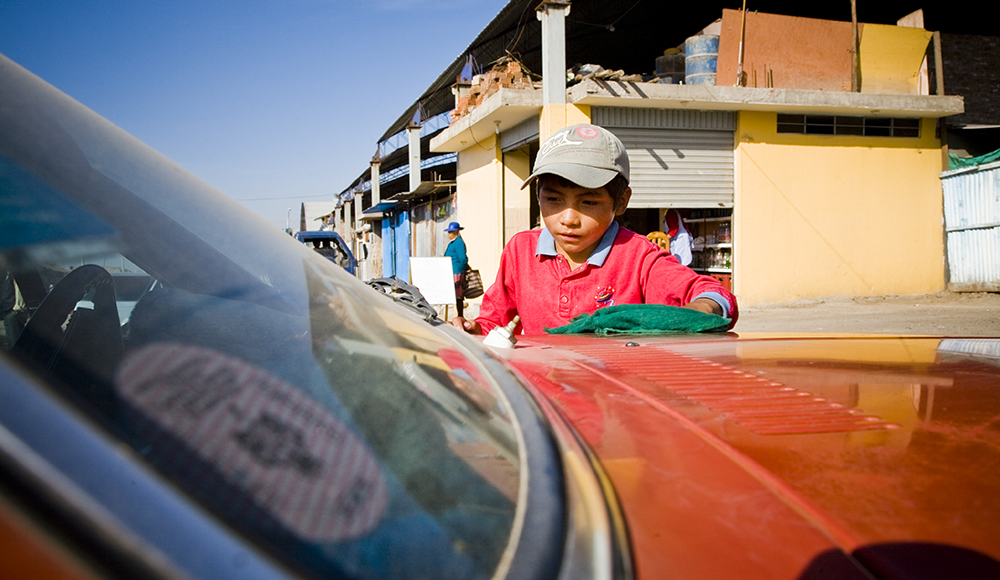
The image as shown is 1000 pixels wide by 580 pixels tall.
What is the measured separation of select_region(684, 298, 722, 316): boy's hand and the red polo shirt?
0.08 meters

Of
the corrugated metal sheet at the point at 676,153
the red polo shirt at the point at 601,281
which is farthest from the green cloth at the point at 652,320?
the corrugated metal sheet at the point at 676,153

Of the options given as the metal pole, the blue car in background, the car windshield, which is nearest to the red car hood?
the car windshield

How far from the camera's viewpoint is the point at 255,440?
52 centimetres

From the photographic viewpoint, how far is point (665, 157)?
Answer: 10.2 meters

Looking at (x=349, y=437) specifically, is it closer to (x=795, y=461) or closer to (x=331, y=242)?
(x=795, y=461)

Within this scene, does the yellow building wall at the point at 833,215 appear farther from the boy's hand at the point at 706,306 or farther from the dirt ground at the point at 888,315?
the boy's hand at the point at 706,306

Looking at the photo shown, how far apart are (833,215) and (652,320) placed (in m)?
10.7

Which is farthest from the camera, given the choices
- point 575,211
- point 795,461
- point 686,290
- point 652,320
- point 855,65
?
point 855,65

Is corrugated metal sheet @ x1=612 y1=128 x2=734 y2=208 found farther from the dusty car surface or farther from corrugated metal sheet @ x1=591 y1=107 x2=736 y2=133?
the dusty car surface

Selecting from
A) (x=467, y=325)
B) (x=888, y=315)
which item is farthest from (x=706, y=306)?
(x=888, y=315)

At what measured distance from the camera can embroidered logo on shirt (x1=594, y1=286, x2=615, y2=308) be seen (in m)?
2.33

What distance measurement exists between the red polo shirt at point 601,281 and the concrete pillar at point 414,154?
15.4m

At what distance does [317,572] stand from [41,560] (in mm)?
163

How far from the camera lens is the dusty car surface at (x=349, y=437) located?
15.4 inches
